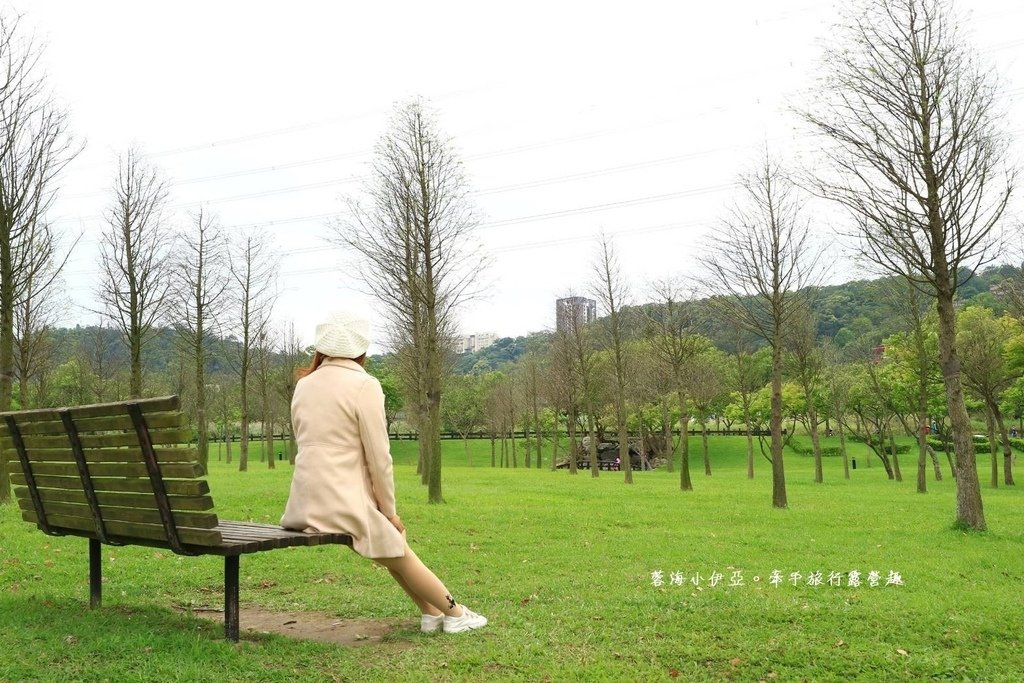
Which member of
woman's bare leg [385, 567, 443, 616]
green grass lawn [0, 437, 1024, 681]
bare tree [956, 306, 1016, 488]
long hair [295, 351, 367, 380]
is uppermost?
bare tree [956, 306, 1016, 488]

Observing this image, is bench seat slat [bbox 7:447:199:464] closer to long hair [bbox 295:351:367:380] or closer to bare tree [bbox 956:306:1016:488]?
long hair [bbox 295:351:367:380]

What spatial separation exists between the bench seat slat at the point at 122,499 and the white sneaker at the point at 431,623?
156cm

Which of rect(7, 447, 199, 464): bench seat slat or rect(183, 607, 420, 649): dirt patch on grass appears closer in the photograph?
rect(7, 447, 199, 464): bench seat slat

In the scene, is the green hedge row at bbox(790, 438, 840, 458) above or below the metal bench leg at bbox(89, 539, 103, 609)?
below

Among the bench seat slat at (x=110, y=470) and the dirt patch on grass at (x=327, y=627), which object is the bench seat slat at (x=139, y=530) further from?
the dirt patch on grass at (x=327, y=627)

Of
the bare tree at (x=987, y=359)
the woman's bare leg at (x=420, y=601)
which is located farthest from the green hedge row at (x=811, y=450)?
the woman's bare leg at (x=420, y=601)

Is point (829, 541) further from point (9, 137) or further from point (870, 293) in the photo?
point (870, 293)

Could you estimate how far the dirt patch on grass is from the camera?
532 cm

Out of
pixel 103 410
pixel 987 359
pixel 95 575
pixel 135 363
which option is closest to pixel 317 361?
pixel 103 410

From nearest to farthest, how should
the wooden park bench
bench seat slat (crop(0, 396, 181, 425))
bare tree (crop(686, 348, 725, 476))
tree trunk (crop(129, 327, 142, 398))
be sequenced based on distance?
bench seat slat (crop(0, 396, 181, 425)) < the wooden park bench < tree trunk (crop(129, 327, 142, 398)) < bare tree (crop(686, 348, 725, 476))

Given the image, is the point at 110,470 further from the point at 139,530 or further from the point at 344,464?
the point at 344,464

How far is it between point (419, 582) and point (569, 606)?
168cm

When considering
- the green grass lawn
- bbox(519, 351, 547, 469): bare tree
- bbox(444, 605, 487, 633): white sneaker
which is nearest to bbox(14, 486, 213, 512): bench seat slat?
the green grass lawn

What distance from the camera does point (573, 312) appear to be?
35.6 metres
